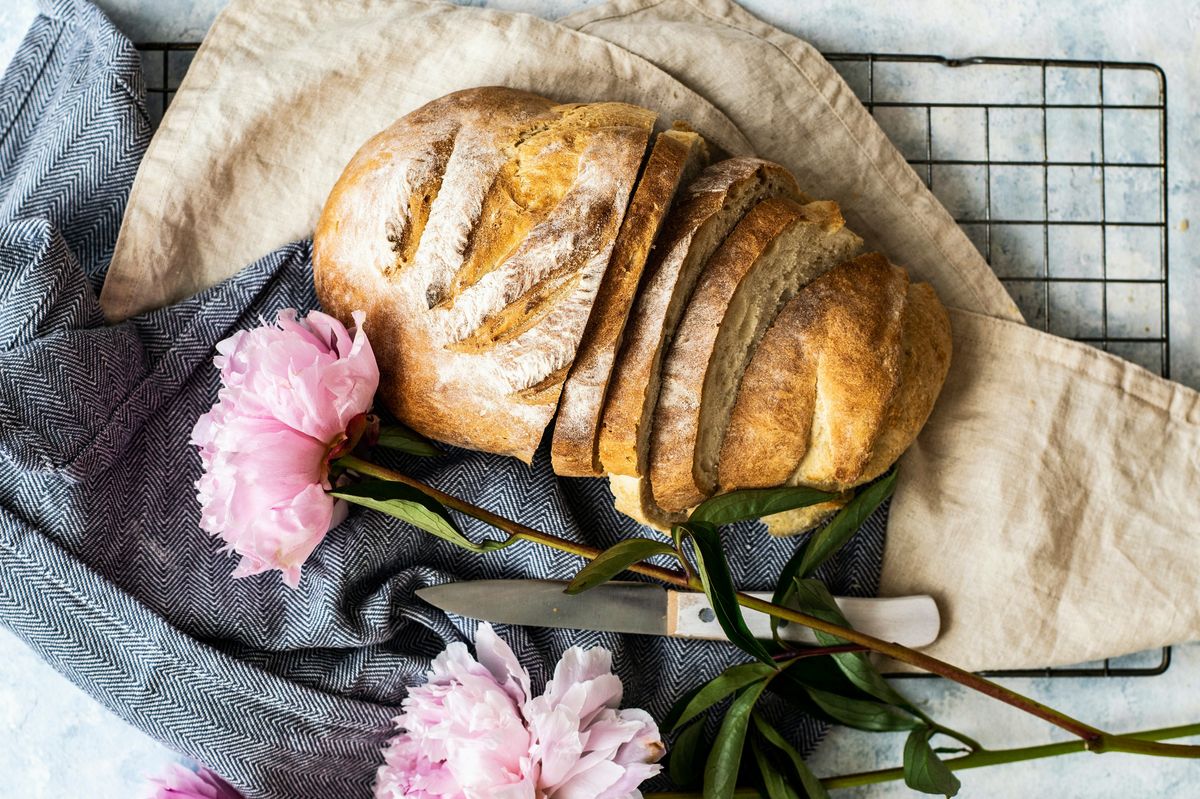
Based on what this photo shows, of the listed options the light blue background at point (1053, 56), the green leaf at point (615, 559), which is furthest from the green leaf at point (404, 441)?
the light blue background at point (1053, 56)

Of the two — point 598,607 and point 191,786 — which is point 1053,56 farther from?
point 191,786

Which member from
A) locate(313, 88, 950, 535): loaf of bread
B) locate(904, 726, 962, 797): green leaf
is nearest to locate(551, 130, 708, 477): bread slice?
locate(313, 88, 950, 535): loaf of bread

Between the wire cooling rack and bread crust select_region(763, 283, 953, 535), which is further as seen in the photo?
the wire cooling rack

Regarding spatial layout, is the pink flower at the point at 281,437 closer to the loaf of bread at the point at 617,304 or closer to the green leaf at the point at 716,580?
the loaf of bread at the point at 617,304

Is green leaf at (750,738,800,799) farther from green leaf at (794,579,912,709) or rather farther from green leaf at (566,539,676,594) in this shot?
green leaf at (566,539,676,594)

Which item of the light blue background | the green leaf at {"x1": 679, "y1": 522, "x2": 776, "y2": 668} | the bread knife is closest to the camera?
the green leaf at {"x1": 679, "y1": 522, "x2": 776, "y2": 668}

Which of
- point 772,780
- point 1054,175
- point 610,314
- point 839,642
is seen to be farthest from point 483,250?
point 1054,175
